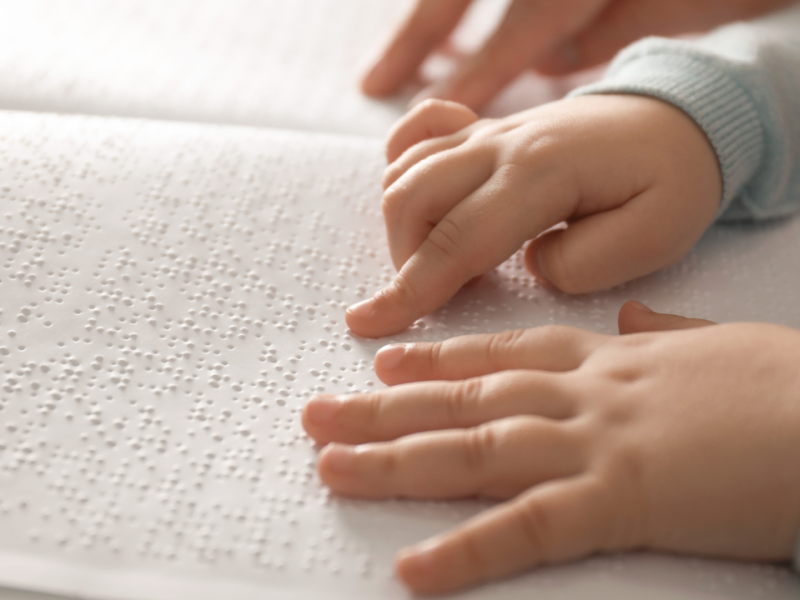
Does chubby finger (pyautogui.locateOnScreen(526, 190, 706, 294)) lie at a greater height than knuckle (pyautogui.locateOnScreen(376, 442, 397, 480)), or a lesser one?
greater

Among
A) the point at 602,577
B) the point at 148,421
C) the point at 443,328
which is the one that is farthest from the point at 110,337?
the point at 602,577

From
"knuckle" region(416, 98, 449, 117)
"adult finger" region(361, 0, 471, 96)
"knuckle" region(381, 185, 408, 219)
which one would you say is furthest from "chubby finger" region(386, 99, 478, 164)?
"adult finger" region(361, 0, 471, 96)

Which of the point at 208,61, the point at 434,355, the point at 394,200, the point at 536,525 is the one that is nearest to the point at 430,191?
the point at 394,200

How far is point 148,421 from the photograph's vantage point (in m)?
0.42

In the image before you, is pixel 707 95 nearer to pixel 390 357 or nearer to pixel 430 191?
pixel 430 191

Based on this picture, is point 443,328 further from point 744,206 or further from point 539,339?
point 744,206

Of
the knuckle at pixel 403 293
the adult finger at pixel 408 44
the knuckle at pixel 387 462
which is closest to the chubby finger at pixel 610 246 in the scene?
the knuckle at pixel 403 293

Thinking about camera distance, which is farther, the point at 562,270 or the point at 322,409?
the point at 562,270

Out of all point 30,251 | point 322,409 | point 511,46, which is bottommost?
point 30,251

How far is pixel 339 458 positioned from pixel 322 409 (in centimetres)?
4

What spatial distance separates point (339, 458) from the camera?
39 centimetres

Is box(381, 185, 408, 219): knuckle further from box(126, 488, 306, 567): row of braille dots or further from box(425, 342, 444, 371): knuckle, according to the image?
box(126, 488, 306, 567): row of braille dots

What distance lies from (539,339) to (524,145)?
17 centimetres

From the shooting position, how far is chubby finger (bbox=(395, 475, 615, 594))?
1.13ft
